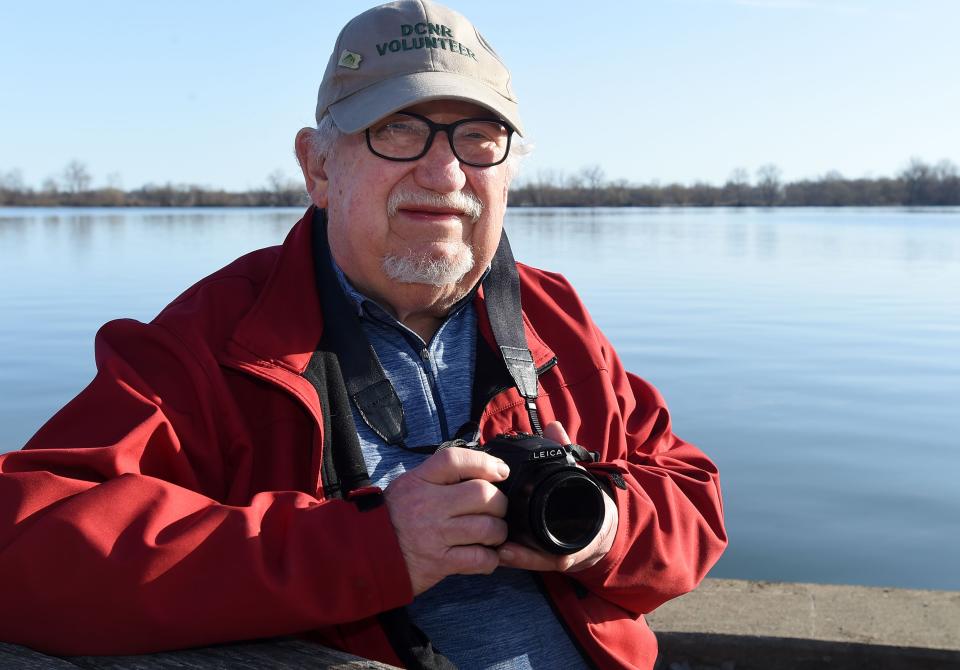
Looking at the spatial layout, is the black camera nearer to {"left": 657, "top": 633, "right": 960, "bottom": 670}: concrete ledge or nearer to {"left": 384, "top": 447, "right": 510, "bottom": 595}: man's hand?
{"left": 384, "top": 447, "right": 510, "bottom": 595}: man's hand

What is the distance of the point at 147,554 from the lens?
4.75 ft

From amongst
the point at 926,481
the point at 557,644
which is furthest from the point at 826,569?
the point at 557,644

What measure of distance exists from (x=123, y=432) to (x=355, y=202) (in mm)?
699

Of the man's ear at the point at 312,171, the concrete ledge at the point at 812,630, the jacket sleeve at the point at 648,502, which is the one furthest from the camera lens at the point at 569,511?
the concrete ledge at the point at 812,630

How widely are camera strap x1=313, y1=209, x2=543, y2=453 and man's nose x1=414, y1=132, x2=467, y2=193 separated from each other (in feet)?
0.87

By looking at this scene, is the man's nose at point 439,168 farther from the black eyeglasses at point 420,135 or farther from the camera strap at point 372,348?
the camera strap at point 372,348

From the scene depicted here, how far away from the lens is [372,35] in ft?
6.77

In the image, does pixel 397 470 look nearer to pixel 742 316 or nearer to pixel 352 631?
pixel 352 631

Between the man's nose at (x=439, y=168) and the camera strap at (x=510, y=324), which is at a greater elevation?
the man's nose at (x=439, y=168)

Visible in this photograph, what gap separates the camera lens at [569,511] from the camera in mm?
1615

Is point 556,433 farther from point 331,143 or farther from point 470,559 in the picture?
point 331,143

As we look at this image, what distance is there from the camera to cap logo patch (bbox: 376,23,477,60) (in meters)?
2.04

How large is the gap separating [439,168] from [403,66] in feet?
0.71

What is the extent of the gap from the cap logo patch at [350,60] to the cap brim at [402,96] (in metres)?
0.06
